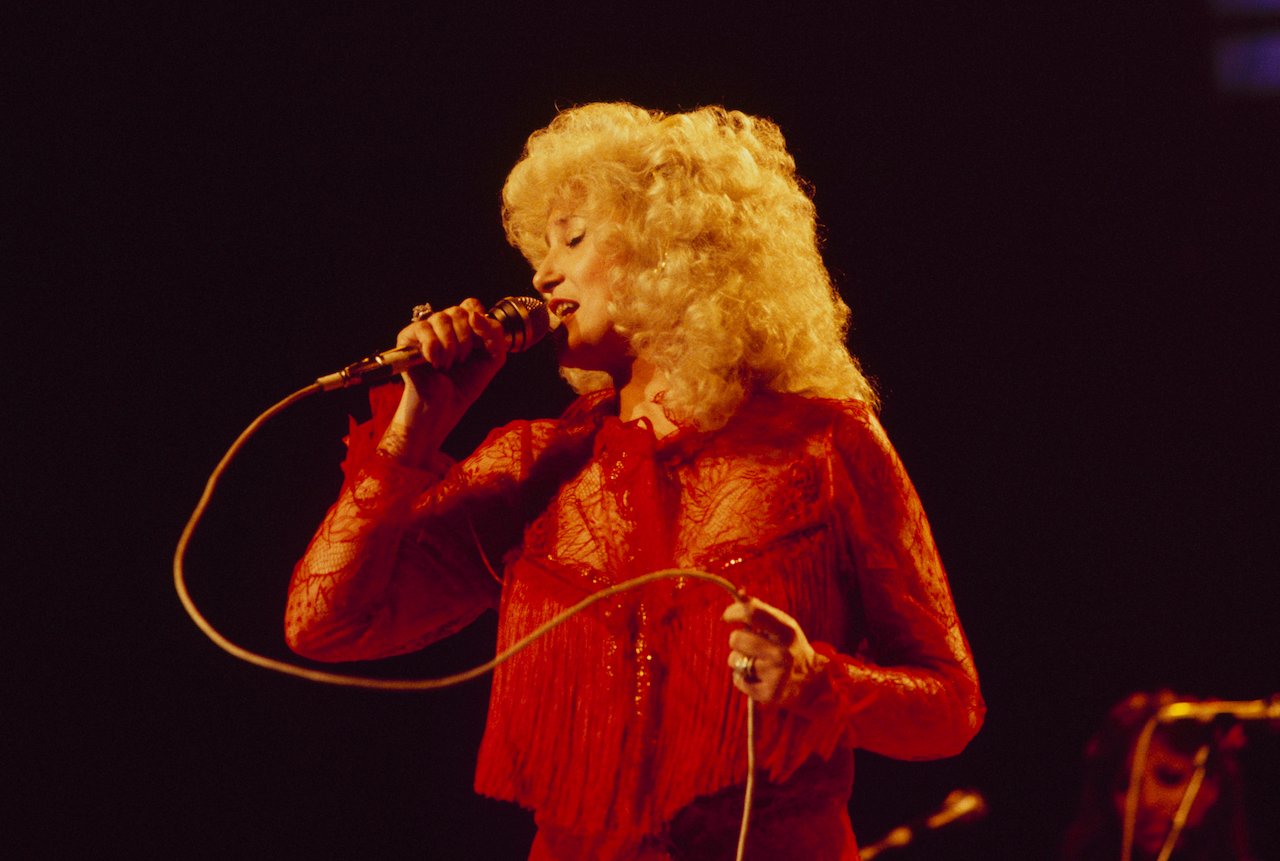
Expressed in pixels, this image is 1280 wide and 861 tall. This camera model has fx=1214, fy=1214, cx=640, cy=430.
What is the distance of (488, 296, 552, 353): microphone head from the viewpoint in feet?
5.33


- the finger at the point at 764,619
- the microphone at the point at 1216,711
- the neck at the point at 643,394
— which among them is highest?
the neck at the point at 643,394

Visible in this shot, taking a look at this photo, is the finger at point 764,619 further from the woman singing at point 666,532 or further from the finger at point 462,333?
the finger at point 462,333

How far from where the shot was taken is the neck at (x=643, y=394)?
1.70m

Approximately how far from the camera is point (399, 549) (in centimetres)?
169

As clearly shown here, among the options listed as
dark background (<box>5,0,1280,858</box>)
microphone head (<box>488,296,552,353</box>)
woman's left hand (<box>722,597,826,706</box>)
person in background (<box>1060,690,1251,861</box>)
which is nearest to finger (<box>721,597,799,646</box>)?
woman's left hand (<box>722,597,826,706</box>)

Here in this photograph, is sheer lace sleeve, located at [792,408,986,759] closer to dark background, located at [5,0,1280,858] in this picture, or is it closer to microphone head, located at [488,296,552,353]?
microphone head, located at [488,296,552,353]

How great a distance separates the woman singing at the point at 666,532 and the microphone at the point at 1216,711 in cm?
57

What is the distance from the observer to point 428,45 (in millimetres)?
2586

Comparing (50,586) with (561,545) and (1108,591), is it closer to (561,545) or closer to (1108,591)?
(561,545)

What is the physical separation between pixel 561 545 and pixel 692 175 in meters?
0.58

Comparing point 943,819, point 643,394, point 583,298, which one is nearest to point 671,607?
point 643,394

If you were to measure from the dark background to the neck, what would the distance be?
854 millimetres

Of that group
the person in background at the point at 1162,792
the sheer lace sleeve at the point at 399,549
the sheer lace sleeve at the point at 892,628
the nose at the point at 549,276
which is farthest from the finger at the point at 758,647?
the person in background at the point at 1162,792

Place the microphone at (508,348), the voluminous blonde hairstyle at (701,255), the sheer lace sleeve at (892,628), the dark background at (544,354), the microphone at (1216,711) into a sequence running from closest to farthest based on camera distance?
the sheer lace sleeve at (892,628) → the microphone at (508,348) → the voluminous blonde hairstyle at (701,255) → the microphone at (1216,711) → the dark background at (544,354)
